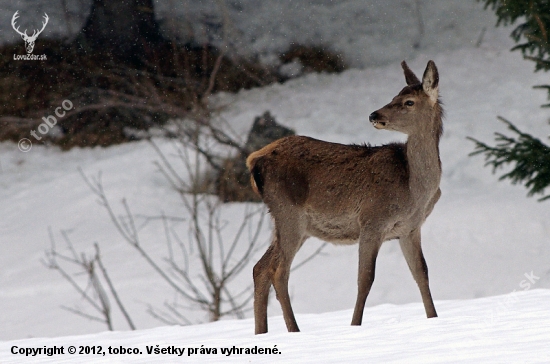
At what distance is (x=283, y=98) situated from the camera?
17.2 meters

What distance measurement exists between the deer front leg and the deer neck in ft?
1.51

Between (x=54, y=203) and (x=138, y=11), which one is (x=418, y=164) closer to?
(x=54, y=203)

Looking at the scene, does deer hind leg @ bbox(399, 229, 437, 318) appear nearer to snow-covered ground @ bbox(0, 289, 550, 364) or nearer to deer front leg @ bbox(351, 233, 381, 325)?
snow-covered ground @ bbox(0, 289, 550, 364)

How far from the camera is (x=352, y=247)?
11906 mm

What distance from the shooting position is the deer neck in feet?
19.0

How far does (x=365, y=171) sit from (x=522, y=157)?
309cm

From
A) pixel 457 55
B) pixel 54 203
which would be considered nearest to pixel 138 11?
pixel 54 203

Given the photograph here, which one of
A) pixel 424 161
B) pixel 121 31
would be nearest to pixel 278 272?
pixel 424 161

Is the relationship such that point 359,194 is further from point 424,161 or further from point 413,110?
point 413,110

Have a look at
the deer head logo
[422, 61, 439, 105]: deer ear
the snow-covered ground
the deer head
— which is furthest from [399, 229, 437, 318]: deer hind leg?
the deer head logo

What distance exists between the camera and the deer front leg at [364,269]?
5.63 meters

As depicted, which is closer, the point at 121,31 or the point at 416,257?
the point at 416,257

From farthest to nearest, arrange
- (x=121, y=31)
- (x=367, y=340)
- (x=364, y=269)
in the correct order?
(x=121, y=31) < (x=364, y=269) < (x=367, y=340)

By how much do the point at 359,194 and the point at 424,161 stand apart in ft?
1.69
